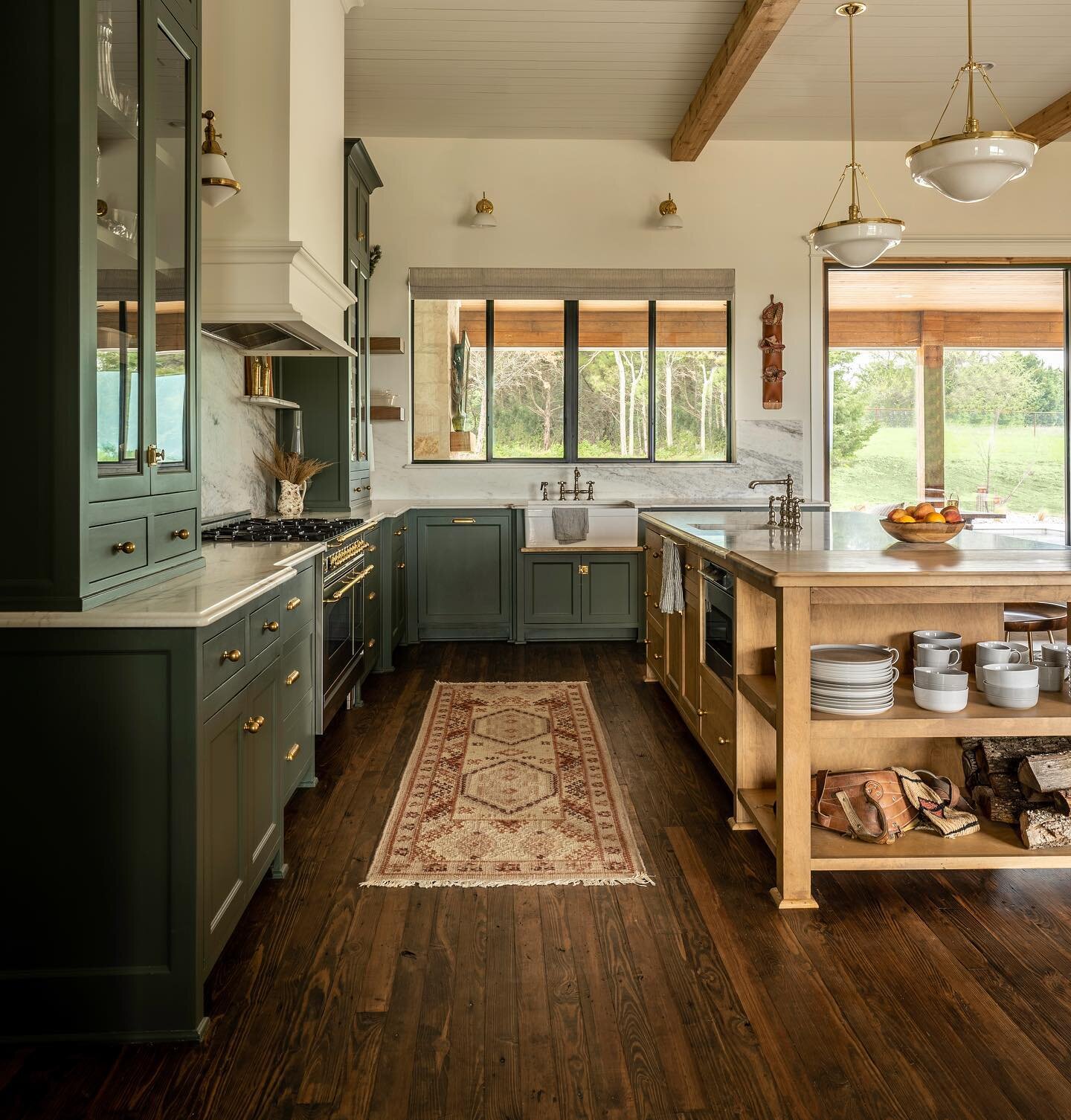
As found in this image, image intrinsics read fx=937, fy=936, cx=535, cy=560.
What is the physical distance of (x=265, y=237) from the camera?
3428 millimetres

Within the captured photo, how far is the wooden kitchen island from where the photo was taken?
2408 millimetres

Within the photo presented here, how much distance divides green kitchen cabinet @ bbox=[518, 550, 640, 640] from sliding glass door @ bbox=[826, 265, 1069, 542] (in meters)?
2.63

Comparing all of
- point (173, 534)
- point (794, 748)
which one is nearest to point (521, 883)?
point (794, 748)

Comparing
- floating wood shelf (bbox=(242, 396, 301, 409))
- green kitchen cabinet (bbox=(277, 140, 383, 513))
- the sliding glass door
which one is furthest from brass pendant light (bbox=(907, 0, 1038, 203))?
the sliding glass door

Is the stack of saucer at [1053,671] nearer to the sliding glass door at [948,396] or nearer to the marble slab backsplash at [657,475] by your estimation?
the marble slab backsplash at [657,475]

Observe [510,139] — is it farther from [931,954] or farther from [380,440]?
[931,954]

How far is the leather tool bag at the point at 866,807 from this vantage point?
2555 mm

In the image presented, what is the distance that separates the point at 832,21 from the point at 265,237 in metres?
3.19

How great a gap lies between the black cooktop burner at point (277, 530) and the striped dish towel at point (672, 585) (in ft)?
4.48

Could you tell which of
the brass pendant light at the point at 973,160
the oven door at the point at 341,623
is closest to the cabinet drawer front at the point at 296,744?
the oven door at the point at 341,623

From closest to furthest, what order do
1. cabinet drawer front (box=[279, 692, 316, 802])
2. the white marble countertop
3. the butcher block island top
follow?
the white marble countertop
the butcher block island top
cabinet drawer front (box=[279, 692, 316, 802])

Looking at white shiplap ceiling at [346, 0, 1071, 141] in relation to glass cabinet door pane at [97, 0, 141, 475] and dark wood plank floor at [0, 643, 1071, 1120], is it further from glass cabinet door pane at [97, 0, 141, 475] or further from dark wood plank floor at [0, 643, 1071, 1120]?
dark wood plank floor at [0, 643, 1071, 1120]

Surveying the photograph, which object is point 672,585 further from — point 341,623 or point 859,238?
point 859,238

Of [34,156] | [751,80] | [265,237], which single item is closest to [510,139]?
[751,80]
